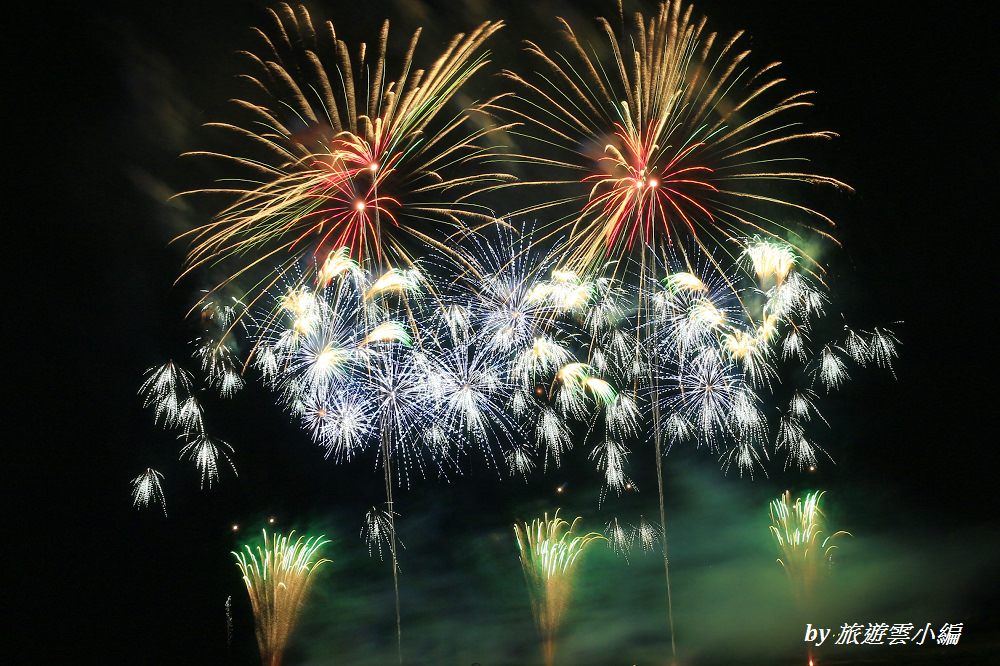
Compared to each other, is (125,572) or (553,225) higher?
(553,225)

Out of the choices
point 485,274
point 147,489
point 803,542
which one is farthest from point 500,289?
point 803,542

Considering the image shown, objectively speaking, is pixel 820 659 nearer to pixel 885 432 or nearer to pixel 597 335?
pixel 885 432

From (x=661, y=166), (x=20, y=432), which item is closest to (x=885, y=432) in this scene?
(x=661, y=166)

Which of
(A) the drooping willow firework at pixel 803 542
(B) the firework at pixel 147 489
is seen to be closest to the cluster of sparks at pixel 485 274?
(B) the firework at pixel 147 489

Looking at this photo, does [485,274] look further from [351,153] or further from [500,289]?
[351,153]

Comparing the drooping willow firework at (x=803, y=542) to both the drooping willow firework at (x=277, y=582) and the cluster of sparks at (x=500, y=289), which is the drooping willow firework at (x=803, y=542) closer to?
the cluster of sparks at (x=500, y=289)

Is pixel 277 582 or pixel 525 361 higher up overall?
pixel 525 361

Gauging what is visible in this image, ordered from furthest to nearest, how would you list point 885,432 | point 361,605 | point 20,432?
point 885,432, point 361,605, point 20,432

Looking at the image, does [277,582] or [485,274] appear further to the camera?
[277,582]
